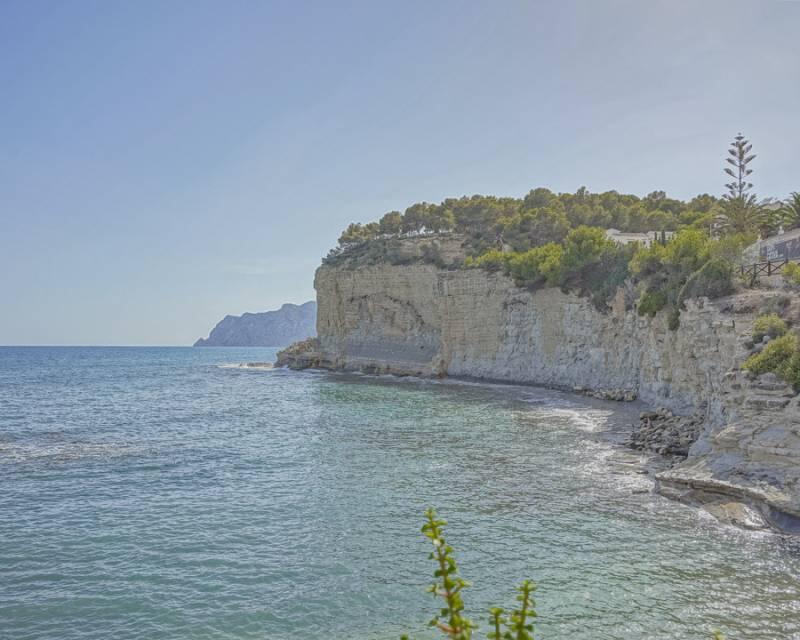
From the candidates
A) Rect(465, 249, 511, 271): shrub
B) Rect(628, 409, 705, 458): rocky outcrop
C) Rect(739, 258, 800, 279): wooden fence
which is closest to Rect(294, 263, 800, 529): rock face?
Rect(628, 409, 705, 458): rocky outcrop

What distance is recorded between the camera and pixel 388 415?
27.7 meters

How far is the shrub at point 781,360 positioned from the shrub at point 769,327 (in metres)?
0.76

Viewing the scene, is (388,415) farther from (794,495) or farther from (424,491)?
(794,495)

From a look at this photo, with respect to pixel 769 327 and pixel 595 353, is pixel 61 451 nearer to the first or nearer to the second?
pixel 769 327

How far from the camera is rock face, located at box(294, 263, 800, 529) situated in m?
12.6

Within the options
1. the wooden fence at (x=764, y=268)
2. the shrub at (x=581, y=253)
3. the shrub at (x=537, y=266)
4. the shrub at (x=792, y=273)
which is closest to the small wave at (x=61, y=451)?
the shrub at (x=792, y=273)

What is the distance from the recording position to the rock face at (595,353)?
12.6 meters

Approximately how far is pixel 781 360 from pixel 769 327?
2.02 meters

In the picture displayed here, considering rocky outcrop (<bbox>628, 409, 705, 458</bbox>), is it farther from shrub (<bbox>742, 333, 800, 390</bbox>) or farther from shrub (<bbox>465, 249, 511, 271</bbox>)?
shrub (<bbox>465, 249, 511, 271</bbox>)

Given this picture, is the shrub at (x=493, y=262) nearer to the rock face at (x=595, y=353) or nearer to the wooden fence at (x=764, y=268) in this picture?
the rock face at (x=595, y=353)

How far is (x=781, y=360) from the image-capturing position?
13828 mm

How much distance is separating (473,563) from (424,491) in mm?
4302

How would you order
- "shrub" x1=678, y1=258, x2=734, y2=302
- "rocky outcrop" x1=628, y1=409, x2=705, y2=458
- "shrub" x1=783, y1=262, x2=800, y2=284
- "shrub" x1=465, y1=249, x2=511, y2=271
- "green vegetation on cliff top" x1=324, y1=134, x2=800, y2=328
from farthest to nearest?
"shrub" x1=465, y1=249, x2=511, y2=271 < "green vegetation on cliff top" x1=324, y1=134, x2=800, y2=328 < "shrub" x1=678, y1=258, x2=734, y2=302 < "shrub" x1=783, y1=262, x2=800, y2=284 < "rocky outcrop" x1=628, y1=409, x2=705, y2=458

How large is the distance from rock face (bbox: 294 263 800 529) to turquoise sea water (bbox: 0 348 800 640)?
1621 millimetres
